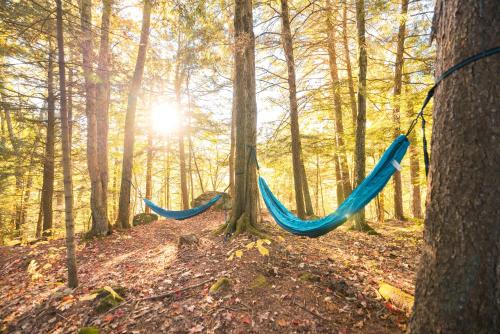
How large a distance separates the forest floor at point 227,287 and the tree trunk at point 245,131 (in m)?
0.43

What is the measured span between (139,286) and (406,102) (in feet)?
17.5

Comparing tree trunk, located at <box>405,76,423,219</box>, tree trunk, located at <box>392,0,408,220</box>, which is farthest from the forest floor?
tree trunk, located at <box>405,76,423,219</box>

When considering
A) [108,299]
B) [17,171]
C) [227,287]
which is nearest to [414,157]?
[227,287]

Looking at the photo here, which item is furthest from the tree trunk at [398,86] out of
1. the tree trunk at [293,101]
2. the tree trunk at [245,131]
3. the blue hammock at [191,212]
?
the blue hammock at [191,212]

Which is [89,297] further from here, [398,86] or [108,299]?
[398,86]

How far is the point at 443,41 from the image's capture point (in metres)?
1.28

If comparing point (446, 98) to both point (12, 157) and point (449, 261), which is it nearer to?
point (449, 261)

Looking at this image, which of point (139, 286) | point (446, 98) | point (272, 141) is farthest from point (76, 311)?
point (272, 141)

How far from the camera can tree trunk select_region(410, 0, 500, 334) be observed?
107cm

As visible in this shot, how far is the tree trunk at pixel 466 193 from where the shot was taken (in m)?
1.07

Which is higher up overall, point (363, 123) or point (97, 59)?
point (97, 59)

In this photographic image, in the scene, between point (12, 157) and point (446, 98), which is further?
point (12, 157)

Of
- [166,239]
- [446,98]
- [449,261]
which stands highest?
[446,98]

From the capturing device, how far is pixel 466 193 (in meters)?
1.13
